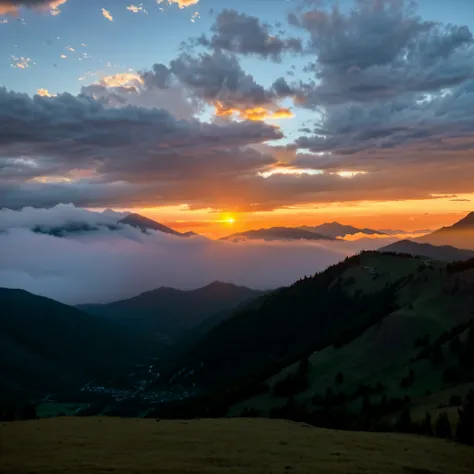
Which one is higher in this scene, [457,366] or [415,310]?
[415,310]

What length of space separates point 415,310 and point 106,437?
556ft

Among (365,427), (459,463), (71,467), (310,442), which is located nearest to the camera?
(71,467)

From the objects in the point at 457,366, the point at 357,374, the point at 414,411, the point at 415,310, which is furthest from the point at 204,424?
the point at 415,310

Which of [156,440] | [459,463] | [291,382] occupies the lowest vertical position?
[291,382]

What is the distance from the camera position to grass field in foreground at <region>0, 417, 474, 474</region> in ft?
129

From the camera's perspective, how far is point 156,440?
47688 mm

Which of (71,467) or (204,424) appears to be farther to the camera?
(204,424)

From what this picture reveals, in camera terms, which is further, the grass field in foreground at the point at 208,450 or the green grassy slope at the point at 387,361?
the green grassy slope at the point at 387,361

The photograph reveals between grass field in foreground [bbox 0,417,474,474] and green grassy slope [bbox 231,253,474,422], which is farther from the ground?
grass field in foreground [bbox 0,417,474,474]

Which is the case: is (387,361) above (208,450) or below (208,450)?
below

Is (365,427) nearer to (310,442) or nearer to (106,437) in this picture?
(310,442)

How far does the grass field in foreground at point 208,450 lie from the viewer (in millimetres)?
39250

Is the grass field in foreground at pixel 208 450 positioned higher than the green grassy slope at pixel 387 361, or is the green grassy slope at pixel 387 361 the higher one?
the grass field in foreground at pixel 208 450

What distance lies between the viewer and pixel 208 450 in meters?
44.7
